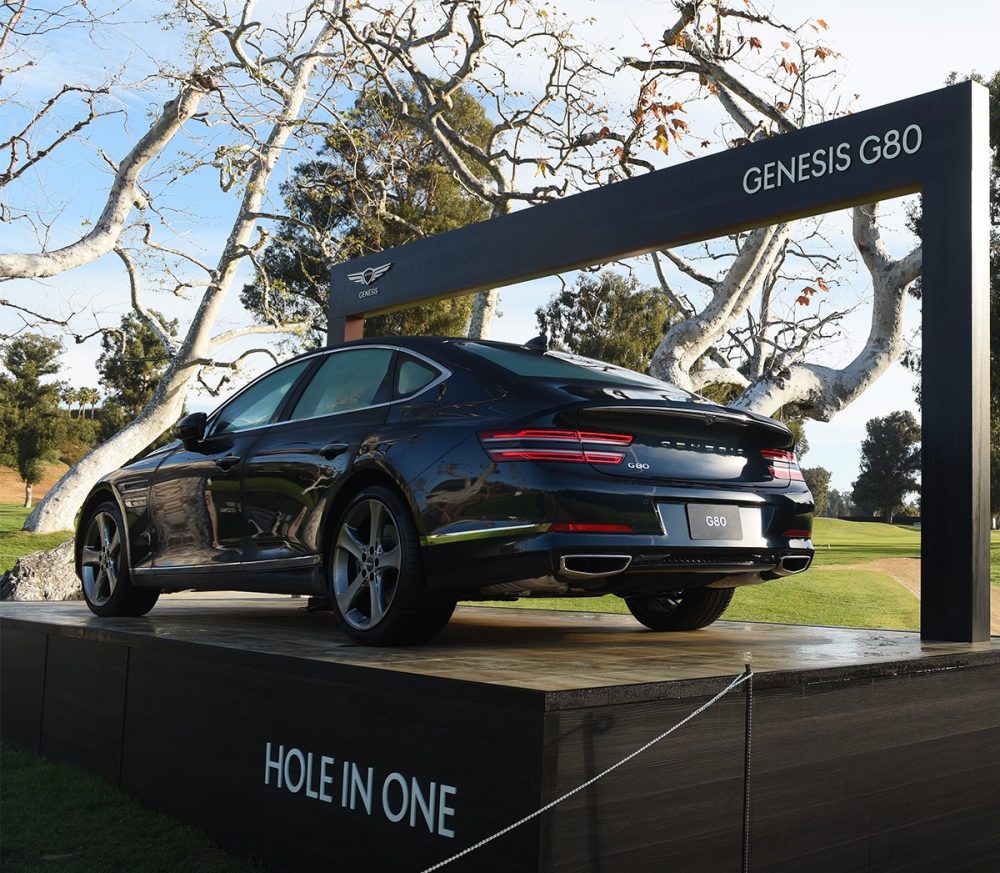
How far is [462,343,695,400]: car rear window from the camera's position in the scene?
484 cm

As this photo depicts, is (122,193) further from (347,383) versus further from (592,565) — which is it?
(592,565)

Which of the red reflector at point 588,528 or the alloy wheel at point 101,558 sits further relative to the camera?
the alloy wheel at point 101,558

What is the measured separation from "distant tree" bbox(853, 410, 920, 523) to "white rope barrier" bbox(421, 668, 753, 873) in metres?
74.3

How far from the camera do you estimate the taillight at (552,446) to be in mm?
4223

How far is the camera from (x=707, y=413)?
469 cm

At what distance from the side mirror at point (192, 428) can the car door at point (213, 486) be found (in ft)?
0.11

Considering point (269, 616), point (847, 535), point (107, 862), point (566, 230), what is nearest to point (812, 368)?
point (566, 230)

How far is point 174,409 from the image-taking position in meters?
23.6

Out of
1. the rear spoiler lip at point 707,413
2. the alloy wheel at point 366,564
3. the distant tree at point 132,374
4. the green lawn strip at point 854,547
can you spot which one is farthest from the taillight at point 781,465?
the distant tree at point 132,374

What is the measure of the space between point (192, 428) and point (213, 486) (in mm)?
390

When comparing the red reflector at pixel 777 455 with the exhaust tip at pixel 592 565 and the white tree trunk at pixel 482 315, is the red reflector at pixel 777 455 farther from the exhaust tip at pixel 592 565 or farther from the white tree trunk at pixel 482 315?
the white tree trunk at pixel 482 315

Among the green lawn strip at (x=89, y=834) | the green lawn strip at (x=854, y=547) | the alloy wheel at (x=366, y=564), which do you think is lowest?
the green lawn strip at (x=89, y=834)

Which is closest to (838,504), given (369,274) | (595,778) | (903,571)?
(903,571)

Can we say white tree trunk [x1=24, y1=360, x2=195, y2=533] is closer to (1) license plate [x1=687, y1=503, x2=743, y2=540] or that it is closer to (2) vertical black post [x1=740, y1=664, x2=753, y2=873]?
(1) license plate [x1=687, y1=503, x2=743, y2=540]
